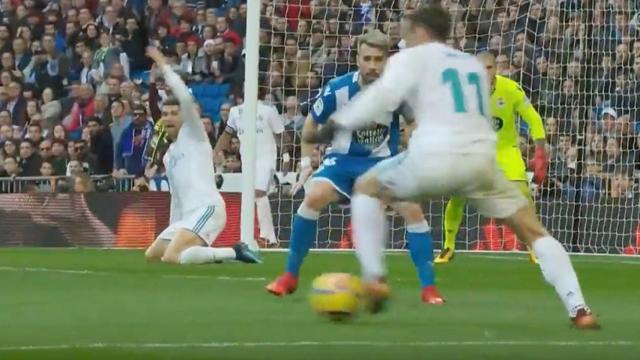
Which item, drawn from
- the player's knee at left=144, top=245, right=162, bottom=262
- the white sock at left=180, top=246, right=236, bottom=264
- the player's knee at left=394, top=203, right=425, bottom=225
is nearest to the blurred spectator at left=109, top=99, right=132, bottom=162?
the player's knee at left=144, top=245, right=162, bottom=262

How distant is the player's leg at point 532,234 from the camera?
9.45 metres

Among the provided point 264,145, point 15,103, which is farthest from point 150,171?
point 15,103

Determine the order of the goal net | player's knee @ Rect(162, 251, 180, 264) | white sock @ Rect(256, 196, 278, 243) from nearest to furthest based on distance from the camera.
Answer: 1. player's knee @ Rect(162, 251, 180, 264)
2. the goal net
3. white sock @ Rect(256, 196, 278, 243)

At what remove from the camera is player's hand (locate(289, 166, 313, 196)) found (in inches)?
671

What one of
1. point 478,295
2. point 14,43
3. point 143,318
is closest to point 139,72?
point 14,43

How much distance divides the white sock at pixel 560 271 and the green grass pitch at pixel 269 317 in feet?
0.60

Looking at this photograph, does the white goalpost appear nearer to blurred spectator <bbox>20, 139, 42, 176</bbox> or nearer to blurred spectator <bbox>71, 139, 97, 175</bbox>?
blurred spectator <bbox>71, 139, 97, 175</bbox>

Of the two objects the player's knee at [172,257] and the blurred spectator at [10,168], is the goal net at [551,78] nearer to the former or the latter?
the player's knee at [172,257]

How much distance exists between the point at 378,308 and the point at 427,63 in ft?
4.68

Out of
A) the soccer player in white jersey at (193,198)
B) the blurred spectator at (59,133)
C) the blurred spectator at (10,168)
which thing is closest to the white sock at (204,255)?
the soccer player in white jersey at (193,198)

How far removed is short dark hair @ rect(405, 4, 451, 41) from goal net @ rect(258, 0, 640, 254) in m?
10.0

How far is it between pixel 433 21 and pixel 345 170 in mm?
2690

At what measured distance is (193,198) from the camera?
15.9 metres

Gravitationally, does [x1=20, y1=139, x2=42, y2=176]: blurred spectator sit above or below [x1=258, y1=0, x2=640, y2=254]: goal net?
below
